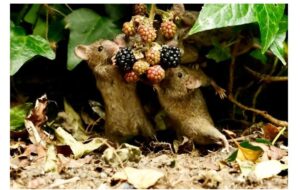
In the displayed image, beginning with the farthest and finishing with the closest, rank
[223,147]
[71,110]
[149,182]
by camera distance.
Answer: [71,110] → [223,147] → [149,182]

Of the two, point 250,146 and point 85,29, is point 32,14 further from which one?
point 250,146

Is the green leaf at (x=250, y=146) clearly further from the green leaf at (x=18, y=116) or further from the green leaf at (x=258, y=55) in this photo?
the green leaf at (x=18, y=116)

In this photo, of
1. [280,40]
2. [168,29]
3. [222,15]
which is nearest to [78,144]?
[168,29]

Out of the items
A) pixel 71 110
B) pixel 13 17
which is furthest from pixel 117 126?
pixel 13 17

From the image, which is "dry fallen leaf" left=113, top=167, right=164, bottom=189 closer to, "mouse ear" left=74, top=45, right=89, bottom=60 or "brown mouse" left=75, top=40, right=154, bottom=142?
"brown mouse" left=75, top=40, right=154, bottom=142

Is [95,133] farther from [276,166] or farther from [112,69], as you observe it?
[276,166]

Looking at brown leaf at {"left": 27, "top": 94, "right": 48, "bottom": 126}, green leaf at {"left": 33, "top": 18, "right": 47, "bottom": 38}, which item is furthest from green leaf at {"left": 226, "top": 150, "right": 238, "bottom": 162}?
green leaf at {"left": 33, "top": 18, "right": 47, "bottom": 38}
